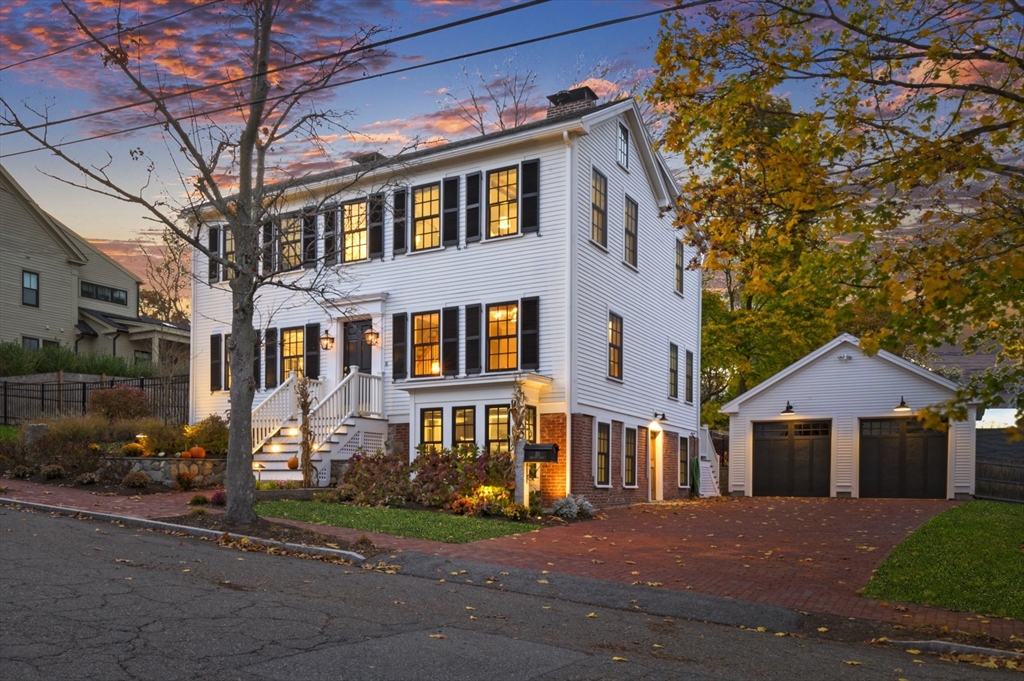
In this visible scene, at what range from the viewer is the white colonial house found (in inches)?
813

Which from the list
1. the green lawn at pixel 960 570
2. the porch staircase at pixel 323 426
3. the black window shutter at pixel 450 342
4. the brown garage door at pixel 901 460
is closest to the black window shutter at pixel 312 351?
the porch staircase at pixel 323 426

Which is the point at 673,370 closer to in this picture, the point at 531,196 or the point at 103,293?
the point at 531,196

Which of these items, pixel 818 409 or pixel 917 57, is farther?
pixel 818 409

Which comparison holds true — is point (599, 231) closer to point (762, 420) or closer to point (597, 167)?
point (597, 167)

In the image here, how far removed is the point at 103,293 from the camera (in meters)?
45.8

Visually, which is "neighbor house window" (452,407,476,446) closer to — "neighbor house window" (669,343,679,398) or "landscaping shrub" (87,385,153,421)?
"neighbor house window" (669,343,679,398)

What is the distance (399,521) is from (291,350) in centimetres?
948

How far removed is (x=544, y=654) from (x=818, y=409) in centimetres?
2469

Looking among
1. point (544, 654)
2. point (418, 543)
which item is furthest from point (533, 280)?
point (544, 654)

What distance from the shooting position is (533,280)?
68.8 feet

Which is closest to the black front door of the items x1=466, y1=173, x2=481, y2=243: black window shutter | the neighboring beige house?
x1=466, y1=173, x2=481, y2=243: black window shutter

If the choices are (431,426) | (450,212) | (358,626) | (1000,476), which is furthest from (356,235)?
(1000,476)

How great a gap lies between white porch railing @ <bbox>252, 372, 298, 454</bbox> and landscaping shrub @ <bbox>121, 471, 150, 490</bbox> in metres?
3.11

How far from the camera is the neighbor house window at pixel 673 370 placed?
91.8 ft
